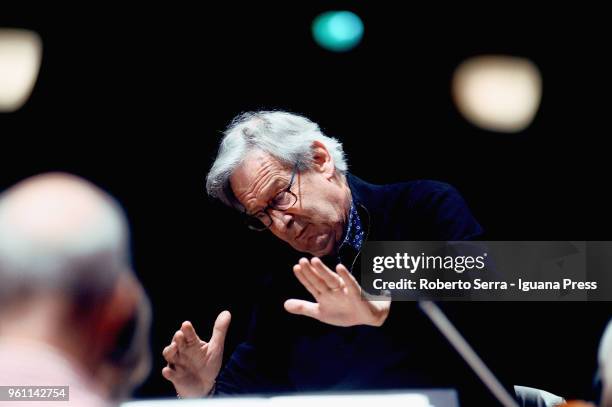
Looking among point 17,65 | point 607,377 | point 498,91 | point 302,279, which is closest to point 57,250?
point 302,279

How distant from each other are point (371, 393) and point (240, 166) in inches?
26.9

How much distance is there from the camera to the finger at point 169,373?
175 cm

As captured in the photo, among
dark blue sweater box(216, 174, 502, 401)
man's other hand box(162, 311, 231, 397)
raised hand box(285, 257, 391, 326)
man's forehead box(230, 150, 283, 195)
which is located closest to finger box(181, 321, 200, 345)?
man's other hand box(162, 311, 231, 397)

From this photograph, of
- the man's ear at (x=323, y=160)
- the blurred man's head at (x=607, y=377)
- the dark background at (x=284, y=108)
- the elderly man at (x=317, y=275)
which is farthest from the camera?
the man's ear at (x=323, y=160)

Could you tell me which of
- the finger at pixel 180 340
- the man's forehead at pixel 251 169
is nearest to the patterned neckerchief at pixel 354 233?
the man's forehead at pixel 251 169

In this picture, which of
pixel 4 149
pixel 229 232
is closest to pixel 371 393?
pixel 229 232

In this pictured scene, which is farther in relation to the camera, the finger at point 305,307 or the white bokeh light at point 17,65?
the white bokeh light at point 17,65

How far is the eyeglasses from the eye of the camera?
196cm

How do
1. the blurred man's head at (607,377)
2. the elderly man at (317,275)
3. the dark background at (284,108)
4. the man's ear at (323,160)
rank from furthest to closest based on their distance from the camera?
the man's ear at (323,160), the dark background at (284,108), the elderly man at (317,275), the blurred man's head at (607,377)

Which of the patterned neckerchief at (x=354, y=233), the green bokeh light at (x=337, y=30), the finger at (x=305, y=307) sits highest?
the green bokeh light at (x=337, y=30)

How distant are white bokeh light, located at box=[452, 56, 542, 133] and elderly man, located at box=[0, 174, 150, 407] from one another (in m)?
1.19

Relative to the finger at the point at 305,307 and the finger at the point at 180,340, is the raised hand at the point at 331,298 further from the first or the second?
the finger at the point at 180,340

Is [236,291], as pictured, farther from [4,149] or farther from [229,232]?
[4,149]

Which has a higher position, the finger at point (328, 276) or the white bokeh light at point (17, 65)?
the white bokeh light at point (17, 65)
